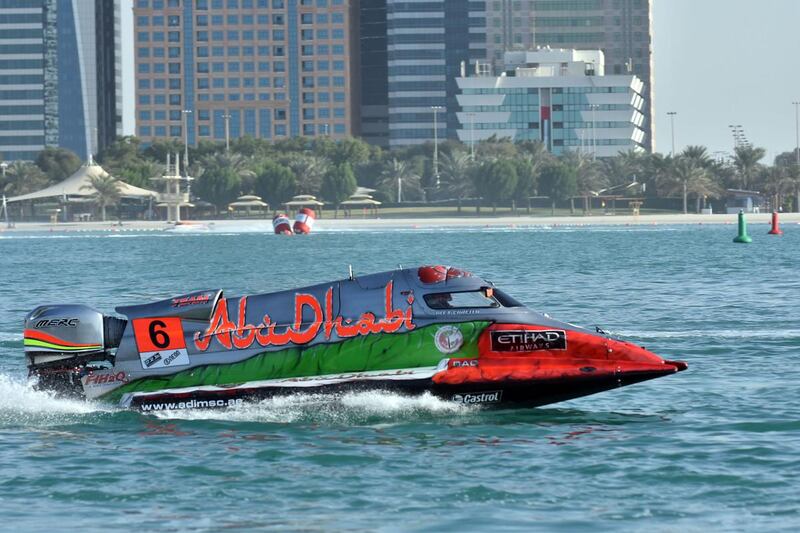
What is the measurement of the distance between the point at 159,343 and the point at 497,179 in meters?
160

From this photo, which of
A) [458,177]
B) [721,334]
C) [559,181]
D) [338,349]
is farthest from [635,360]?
[458,177]

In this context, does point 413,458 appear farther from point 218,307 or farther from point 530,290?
point 530,290

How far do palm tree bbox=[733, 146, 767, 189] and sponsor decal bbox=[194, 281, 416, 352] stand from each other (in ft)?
537

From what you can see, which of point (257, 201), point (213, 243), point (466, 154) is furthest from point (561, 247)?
point (466, 154)

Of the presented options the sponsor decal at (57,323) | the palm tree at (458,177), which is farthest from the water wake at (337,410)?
the palm tree at (458,177)

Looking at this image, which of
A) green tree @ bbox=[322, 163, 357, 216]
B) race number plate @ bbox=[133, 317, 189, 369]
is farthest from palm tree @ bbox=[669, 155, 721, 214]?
race number plate @ bbox=[133, 317, 189, 369]

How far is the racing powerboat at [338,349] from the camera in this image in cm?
2145

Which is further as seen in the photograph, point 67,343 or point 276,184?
point 276,184

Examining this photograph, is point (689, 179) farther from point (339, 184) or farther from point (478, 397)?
point (478, 397)

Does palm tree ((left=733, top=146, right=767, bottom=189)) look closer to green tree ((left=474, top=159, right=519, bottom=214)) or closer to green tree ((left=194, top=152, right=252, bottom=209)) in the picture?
green tree ((left=474, top=159, right=519, bottom=214))

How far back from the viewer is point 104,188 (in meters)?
173

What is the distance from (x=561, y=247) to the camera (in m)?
101

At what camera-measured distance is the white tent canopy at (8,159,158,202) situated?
17375 cm

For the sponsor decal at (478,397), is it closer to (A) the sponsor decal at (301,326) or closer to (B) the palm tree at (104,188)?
(A) the sponsor decal at (301,326)
